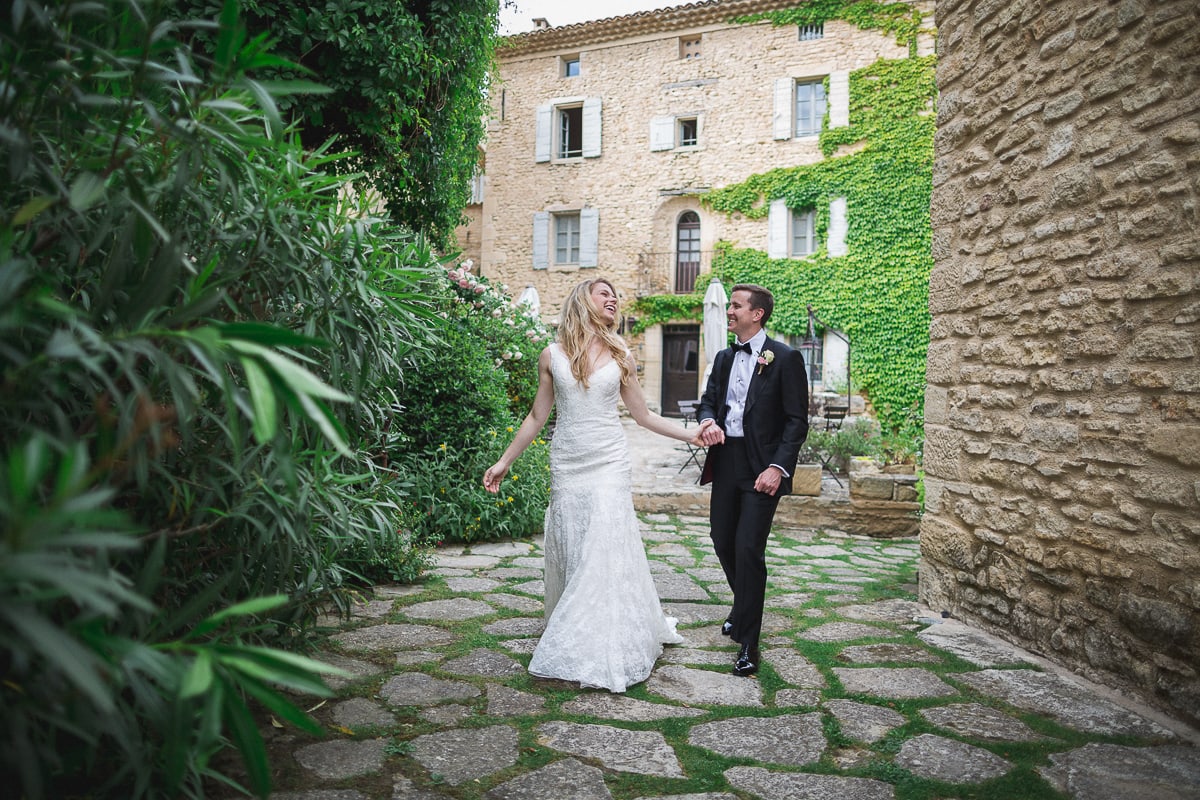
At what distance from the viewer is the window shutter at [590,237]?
18.4m

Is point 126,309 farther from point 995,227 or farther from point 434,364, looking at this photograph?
point 434,364

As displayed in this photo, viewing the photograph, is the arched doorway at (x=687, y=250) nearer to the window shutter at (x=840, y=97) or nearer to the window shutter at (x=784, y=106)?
the window shutter at (x=784, y=106)

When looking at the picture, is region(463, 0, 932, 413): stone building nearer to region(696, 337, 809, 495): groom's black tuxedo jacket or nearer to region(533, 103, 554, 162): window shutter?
region(533, 103, 554, 162): window shutter

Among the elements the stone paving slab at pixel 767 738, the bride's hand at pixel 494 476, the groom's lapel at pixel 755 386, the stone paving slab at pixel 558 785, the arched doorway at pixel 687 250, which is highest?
the arched doorway at pixel 687 250

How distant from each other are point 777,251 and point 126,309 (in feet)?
53.3

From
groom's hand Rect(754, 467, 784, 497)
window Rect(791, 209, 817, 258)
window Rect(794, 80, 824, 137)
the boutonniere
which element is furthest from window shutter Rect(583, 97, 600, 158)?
groom's hand Rect(754, 467, 784, 497)

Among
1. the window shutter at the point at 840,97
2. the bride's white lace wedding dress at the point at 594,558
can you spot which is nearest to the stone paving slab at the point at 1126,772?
the bride's white lace wedding dress at the point at 594,558

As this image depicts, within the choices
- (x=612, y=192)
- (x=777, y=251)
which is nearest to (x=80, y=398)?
(x=777, y=251)

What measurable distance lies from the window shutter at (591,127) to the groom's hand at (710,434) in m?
16.1

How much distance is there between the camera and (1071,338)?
11.1 feet

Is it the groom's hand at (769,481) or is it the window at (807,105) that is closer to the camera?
the groom's hand at (769,481)

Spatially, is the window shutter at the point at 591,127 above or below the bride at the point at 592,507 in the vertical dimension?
above

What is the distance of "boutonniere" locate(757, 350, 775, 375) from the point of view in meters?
3.50

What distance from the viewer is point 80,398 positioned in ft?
5.91
